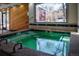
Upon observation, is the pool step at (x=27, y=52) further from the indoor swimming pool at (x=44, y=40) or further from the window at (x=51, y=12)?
the window at (x=51, y=12)

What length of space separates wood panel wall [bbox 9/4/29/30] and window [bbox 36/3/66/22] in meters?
0.11

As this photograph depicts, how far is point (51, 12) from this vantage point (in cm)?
122

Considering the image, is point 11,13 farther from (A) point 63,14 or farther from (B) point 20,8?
(A) point 63,14

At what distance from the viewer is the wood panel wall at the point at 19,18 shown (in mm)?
1214

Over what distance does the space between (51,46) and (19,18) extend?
385 millimetres

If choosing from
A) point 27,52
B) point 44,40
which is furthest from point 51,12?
point 27,52

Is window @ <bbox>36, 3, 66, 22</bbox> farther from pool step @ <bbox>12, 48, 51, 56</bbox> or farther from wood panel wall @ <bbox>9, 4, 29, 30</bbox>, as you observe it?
A: pool step @ <bbox>12, 48, 51, 56</bbox>

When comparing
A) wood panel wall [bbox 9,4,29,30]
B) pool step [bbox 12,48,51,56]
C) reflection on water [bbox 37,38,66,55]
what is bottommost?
pool step [bbox 12,48,51,56]

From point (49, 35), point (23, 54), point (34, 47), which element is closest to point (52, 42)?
point (49, 35)

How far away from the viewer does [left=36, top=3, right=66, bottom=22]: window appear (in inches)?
46.9

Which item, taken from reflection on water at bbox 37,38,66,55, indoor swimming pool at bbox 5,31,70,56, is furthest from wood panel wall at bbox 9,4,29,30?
reflection on water at bbox 37,38,66,55

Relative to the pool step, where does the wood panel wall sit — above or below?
above

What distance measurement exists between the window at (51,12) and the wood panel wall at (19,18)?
0.11 meters

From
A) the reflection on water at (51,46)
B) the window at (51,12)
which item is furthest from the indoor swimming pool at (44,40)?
the window at (51,12)
